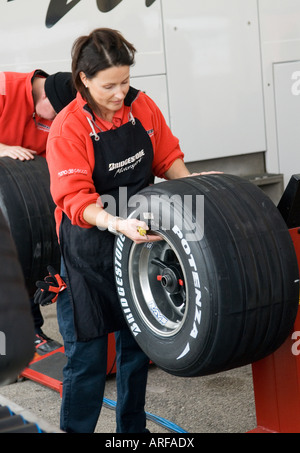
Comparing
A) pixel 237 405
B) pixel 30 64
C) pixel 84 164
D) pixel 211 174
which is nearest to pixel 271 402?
pixel 237 405

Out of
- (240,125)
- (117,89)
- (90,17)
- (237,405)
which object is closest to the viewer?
(117,89)

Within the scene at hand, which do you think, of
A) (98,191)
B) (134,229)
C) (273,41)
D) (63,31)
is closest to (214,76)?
(273,41)

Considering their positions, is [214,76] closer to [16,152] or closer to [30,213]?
[16,152]

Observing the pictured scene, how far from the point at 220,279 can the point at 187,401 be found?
1.25 metres

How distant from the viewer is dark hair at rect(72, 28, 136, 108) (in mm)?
2217

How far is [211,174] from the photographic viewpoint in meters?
2.34

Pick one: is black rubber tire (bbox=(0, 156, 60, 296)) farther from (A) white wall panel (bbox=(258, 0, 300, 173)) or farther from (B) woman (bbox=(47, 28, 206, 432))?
(A) white wall panel (bbox=(258, 0, 300, 173))

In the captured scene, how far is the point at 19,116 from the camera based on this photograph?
3.15 metres

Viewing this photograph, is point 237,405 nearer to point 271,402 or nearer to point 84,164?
point 271,402

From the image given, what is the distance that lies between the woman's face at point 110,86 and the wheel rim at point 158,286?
19.1 inches

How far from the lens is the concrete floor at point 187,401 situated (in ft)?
9.38

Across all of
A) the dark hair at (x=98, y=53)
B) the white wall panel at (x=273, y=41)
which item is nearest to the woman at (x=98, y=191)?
the dark hair at (x=98, y=53)

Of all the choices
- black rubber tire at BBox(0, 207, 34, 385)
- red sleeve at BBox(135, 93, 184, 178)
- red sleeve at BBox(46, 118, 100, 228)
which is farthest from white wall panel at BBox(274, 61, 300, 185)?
black rubber tire at BBox(0, 207, 34, 385)

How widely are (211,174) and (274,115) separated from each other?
2.83 meters
